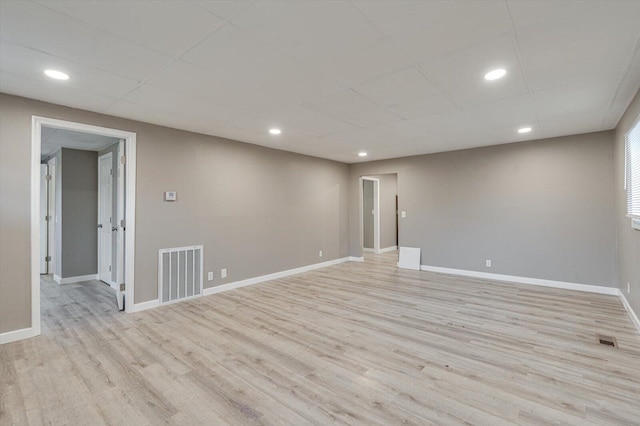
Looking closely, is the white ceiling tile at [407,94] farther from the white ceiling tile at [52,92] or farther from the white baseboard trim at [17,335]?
the white baseboard trim at [17,335]

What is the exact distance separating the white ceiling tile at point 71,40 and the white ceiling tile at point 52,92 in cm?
76

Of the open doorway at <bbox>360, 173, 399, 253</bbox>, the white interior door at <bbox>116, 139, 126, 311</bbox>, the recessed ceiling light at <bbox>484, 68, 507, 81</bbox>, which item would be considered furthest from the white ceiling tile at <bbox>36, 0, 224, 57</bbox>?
the open doorway at <bbox>360, 173, 399, 253</bbox>

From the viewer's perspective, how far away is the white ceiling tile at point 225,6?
1.69 m

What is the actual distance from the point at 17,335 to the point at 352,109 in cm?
424

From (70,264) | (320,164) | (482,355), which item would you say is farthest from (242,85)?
(70,264)

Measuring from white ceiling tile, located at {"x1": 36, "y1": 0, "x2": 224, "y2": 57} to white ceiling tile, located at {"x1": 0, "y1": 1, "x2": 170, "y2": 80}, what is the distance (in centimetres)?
10

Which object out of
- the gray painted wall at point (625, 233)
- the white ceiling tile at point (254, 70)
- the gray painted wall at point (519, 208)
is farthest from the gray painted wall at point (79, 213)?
the gray painted wall at point (625, 233)

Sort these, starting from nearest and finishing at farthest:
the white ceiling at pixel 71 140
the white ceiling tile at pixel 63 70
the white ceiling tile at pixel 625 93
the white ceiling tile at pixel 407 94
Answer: the white ceiling tile at pixel 63 70 → the white ceiling tile at pixel 625 93 → the white ceiling tile at pixel 407 94 → the white ceiling at pixel 71 140

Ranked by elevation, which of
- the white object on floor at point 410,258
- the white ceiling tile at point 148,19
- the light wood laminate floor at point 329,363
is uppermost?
the white ceiling tile at point 148,19

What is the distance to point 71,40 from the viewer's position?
2.08 m

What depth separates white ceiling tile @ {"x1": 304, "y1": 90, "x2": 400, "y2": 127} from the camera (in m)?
3.18

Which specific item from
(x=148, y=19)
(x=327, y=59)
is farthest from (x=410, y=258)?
(x=148, y=19)

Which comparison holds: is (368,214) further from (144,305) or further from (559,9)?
(559,9)

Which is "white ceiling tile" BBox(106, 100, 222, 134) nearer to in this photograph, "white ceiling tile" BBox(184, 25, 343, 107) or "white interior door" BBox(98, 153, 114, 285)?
"white ceiling tile" BBox(184, 25, 343, 107)
